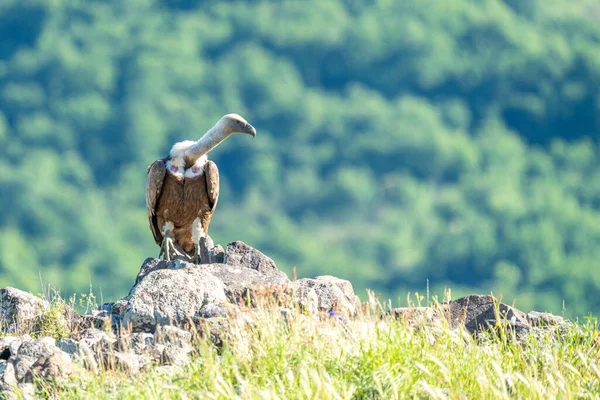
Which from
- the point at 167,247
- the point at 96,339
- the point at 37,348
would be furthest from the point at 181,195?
the point at 37,348

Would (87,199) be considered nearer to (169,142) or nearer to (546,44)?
(169,142)

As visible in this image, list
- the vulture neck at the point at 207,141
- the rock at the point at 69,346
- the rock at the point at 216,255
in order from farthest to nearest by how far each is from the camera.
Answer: the vulture neck at the point at 207,141 < the rock at the point at 216,255 < the rock at the point at 69,346

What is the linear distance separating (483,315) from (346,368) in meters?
2.35

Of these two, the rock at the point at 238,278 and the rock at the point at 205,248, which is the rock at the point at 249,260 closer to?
the rock at the point at 238,278

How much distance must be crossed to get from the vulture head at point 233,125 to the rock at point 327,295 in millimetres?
3111

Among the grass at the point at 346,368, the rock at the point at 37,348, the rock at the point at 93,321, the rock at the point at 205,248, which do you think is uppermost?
the rock at the point at 205,248

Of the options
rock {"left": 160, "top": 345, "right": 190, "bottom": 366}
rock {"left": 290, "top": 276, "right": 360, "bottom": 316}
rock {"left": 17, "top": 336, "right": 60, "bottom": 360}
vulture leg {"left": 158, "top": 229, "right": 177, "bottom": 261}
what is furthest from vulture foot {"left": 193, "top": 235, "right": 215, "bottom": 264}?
rock {"left": 160, "top": 345, "right": 190, "bottom": 366}

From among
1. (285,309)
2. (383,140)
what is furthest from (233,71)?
(285,309)

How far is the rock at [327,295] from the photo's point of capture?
9273mm

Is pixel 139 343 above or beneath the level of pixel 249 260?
beneath

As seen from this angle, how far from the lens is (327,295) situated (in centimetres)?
968

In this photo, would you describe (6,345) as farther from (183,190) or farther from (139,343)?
(183,190)

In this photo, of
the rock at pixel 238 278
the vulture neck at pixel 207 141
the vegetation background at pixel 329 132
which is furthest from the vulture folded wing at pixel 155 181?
the vegetation background at pixel 329 132

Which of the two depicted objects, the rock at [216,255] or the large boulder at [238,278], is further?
the rock at [216,255]
